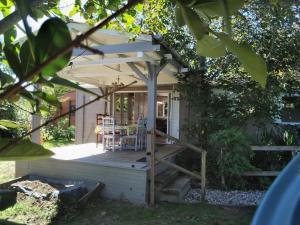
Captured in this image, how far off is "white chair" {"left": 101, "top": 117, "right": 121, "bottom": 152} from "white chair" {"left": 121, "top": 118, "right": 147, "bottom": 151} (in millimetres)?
326

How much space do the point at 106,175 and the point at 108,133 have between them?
139 inches

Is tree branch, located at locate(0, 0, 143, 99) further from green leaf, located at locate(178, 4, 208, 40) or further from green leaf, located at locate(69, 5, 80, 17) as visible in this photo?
green leaf, located at locate(69, 5, 80, 17)

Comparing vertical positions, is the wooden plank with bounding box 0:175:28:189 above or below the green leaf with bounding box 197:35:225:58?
below

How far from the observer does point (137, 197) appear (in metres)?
7.78

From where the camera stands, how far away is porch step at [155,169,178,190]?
8102mm

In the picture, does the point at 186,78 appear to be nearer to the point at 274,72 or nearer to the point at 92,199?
the point at 274,72

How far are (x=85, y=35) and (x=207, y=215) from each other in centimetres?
672

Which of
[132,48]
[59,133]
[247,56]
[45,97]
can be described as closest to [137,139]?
[132,48]

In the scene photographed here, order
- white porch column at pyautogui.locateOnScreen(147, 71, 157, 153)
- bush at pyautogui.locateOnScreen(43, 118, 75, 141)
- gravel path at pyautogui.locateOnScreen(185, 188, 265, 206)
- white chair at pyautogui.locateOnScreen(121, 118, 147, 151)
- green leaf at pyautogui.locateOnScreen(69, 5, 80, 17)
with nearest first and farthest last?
green leaf at pyautogui.locateOnScreen(69, 5, 80, 17)
gravel path at pyautogui.locateOnScreen(185, 188, 265, 206)
white porch column at pyautogui.locateOnScreen(147, 71, 157, 153)
white chair at pyautogui.locateOnScreen(121, 118, 147, 151)
bush at pyautogui.locateOnScreen(43, 118, 75, 141)

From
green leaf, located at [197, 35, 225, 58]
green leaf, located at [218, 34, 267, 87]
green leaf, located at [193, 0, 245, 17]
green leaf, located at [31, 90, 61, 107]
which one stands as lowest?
green leaf, located at [31, 90, 61, 107]

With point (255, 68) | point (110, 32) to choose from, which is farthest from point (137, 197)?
point (255, 68)

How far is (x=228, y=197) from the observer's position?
805 cm

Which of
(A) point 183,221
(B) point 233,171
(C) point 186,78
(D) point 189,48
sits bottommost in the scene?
(A) point 183,221

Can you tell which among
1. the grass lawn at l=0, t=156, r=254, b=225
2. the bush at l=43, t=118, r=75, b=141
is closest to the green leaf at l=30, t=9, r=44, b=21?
the grass lawn at l=0, t=156, r=254, b=225
